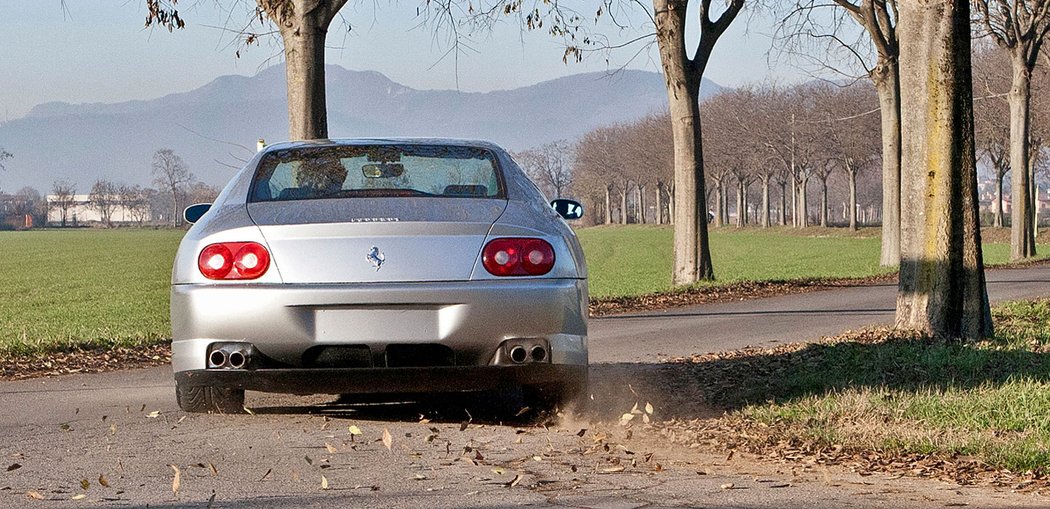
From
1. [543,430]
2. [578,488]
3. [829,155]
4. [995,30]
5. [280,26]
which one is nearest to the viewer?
[578,488]

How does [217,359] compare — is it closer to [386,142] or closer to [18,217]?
[386,142]

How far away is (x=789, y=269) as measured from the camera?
36.6m

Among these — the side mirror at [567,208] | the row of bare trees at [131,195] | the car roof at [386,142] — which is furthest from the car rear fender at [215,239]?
the row of bare trees at [131,195]

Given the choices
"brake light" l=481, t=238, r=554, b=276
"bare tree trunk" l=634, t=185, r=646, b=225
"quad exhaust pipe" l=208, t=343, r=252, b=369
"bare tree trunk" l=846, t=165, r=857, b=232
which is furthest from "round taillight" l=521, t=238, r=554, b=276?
"bare tree trunk" l=634, t=185, r=646, b=225

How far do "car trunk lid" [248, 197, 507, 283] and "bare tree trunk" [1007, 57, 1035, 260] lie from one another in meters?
26.3

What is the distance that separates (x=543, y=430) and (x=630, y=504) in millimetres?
1758

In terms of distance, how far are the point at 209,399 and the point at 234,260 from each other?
3.54 feet

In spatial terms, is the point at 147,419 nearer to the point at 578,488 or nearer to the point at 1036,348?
the point at 578,488

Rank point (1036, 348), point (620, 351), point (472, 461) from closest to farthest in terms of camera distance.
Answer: point (472, 461)
point (1036, 348)
point (620, 351)

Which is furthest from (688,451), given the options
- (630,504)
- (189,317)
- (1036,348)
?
(1036,348)

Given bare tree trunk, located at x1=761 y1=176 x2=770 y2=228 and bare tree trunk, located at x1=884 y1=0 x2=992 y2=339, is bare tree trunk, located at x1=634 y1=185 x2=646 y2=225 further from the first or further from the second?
bare tree trunk, located at x1=884 y1=0 x2=992 y2=339

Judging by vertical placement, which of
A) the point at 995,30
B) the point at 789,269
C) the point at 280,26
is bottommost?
the point at 789,269

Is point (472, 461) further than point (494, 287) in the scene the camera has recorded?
No

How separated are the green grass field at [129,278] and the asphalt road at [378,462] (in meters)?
4.81
